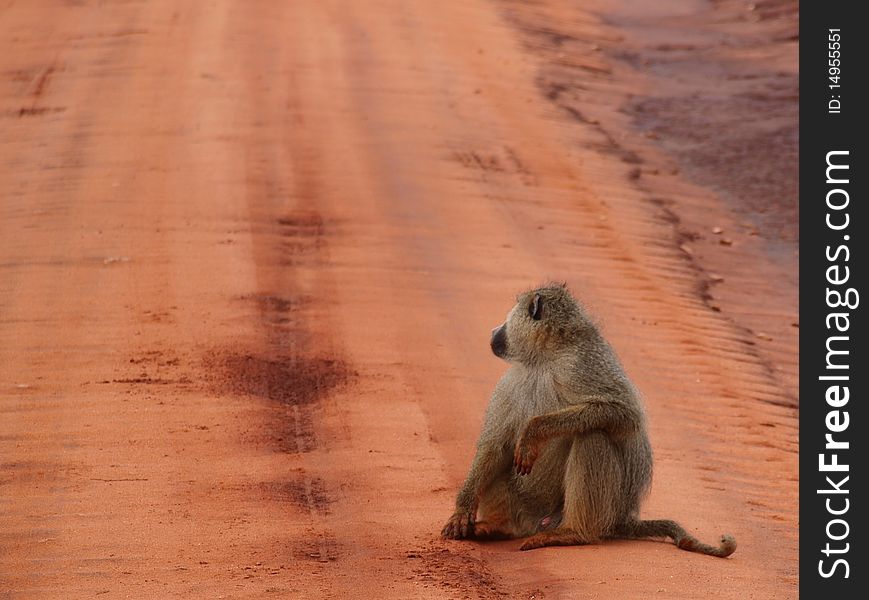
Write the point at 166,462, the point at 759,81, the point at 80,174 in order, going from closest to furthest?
the point at 166,462 < the point at 80,174 < the point at 759,81

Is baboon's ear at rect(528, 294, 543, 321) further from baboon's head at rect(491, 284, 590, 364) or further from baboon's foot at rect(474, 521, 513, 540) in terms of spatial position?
baboon's foot at rect(474, 521, 513, 540)

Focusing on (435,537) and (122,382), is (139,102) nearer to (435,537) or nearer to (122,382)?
(122,382)

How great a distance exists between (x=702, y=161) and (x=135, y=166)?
8158 millimetres

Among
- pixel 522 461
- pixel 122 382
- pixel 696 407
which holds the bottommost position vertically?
pixel 696 407

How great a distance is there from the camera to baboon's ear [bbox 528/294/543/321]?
834 cm

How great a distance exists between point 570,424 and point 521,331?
70 centimetres

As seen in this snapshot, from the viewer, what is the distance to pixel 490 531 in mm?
8484

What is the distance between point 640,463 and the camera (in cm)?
827

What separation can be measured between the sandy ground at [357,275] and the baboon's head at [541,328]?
3.70ft

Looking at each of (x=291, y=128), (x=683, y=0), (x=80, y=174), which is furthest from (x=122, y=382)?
(x=683, y=0)

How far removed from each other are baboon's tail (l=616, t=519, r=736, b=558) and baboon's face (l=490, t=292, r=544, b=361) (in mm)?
1173

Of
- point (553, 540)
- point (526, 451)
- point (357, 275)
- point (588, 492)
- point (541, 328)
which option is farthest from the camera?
point (357, 275)

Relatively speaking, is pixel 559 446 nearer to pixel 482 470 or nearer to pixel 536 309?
pixel 482 470

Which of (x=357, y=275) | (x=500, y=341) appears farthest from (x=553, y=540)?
(x=357, y=275)
